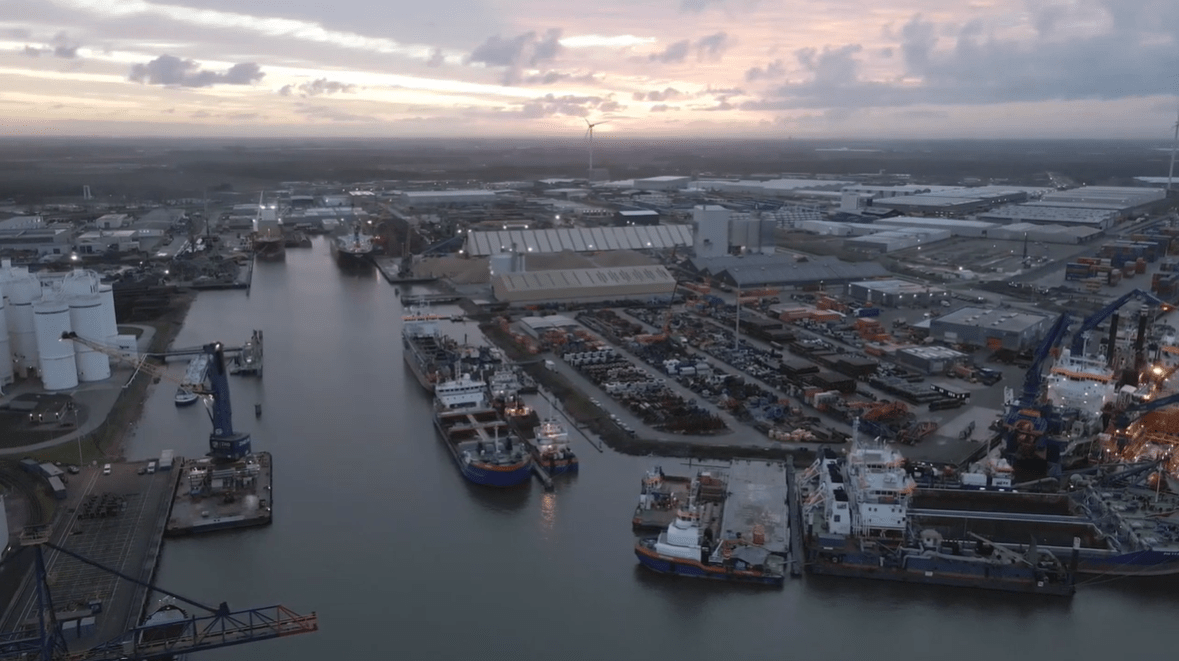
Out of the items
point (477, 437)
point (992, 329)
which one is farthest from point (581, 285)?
point (477, 437)

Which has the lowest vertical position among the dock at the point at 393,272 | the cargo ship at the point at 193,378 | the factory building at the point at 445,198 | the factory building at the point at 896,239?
the cargo ship at the point at 193,378

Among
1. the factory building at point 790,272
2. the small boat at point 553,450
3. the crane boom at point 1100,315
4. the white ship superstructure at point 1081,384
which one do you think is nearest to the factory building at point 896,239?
the factory building at point 790,272

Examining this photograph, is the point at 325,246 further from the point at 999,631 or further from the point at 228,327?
the point at 999,631

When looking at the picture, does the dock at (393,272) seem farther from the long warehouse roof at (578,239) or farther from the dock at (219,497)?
the dock at (219,497)

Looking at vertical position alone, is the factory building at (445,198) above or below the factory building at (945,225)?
above

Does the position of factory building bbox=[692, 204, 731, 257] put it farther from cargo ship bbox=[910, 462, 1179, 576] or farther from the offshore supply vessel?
cargo ship bbox=[910, 462, 1179, 576]

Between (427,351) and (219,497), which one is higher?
(427,351)

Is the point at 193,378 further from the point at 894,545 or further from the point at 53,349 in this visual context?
the point at 894,545
